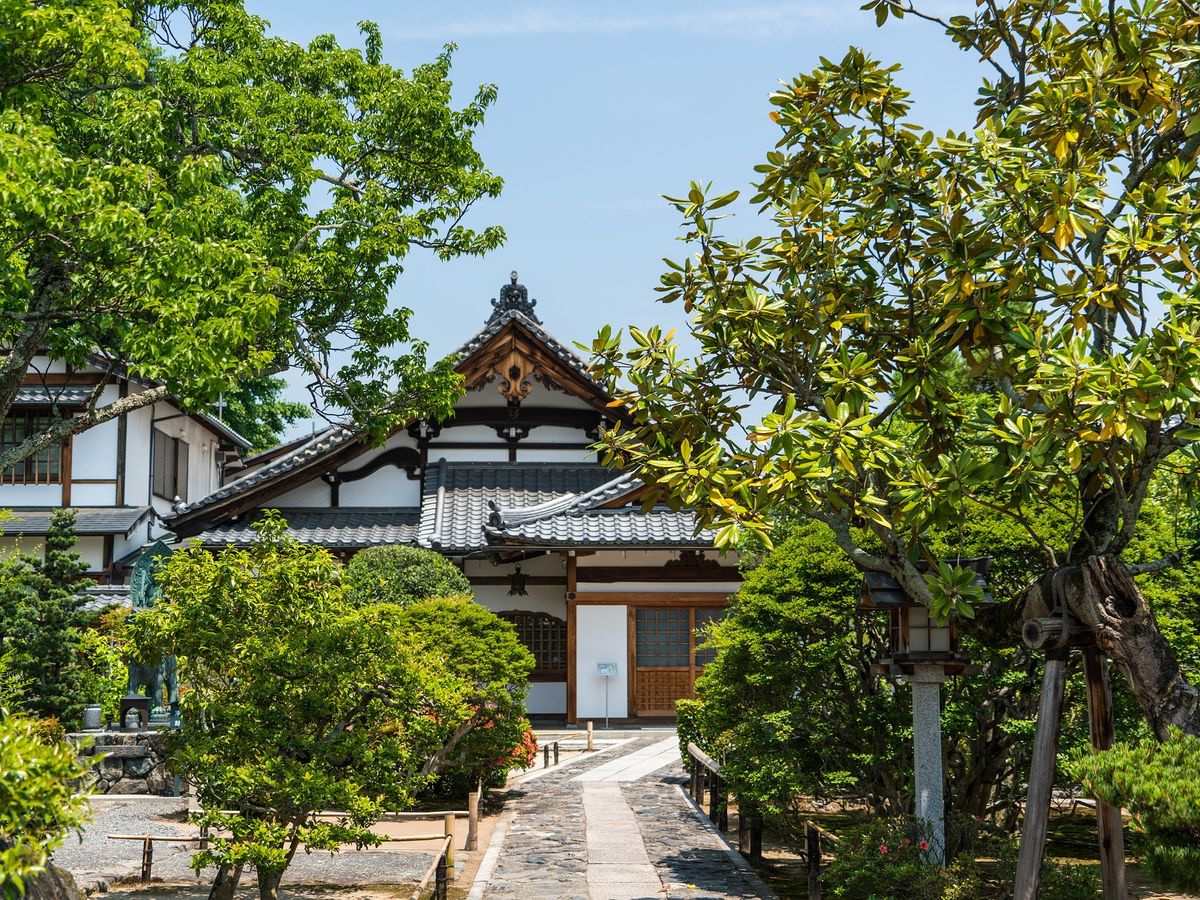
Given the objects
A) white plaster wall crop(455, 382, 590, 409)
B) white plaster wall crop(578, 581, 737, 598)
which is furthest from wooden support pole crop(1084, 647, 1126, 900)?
white plaster wall crop(455, 382, 590, 409)

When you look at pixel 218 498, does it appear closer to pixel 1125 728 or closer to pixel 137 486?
pixel 137 486

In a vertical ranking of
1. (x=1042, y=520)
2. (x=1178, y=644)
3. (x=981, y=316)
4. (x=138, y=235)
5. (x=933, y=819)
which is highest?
(x=138, y=235)

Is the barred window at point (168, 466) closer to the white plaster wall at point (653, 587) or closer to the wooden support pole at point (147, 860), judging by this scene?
the white plaster wall at point (653, 587)

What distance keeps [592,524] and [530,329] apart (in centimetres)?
476

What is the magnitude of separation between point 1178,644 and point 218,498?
787 inches

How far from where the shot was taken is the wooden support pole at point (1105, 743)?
7582 millimetres

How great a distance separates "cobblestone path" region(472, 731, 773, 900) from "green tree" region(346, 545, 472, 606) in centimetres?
389

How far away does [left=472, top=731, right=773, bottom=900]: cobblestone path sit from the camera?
10883 millimetres

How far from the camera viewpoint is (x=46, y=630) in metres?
19.2

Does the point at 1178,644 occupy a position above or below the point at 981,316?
below

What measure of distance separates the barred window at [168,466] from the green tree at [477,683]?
52.1ft

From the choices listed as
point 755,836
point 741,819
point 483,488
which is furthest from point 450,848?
point 483,488

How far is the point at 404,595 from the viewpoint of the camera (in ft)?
66.1

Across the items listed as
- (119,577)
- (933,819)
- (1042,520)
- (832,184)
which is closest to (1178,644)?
(1042,520)
